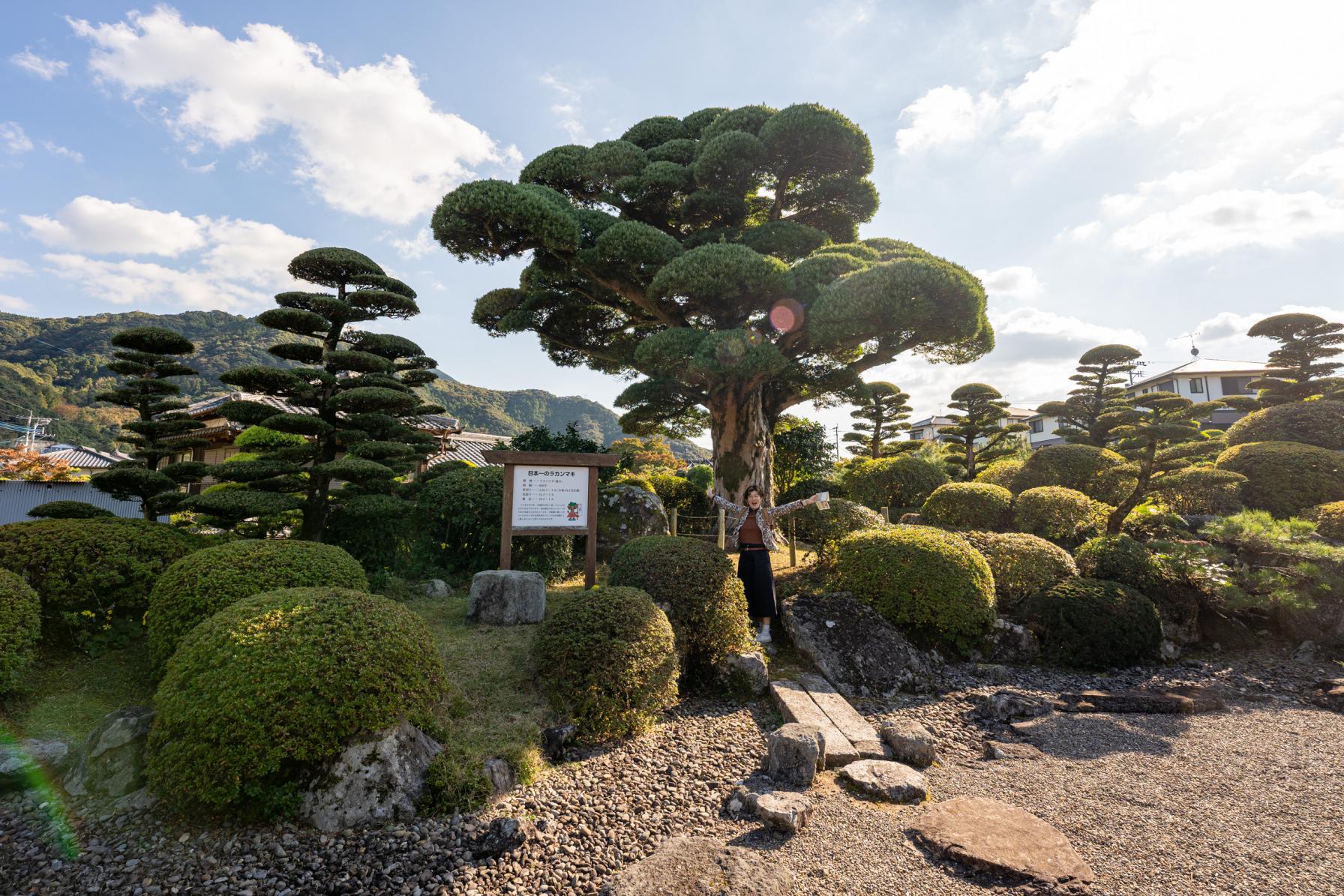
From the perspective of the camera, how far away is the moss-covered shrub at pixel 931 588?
571 cm

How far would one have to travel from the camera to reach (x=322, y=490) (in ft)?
23.6

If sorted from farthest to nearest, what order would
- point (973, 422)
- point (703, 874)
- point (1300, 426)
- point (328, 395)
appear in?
point (973, 422)
point (1300, 426)
point (328, 395)
point (703, 874)

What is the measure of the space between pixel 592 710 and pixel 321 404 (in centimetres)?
595

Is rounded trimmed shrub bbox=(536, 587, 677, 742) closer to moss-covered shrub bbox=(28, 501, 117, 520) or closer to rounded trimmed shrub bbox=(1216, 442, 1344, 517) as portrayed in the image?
moss-covered shrub bbox=(28, 501, 117, 520)

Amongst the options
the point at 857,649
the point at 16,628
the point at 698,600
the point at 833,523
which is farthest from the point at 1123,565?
the point at 16,628

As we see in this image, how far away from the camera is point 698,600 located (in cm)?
495

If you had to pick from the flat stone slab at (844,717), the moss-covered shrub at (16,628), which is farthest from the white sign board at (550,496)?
the moss-covered shrub at (16,628)

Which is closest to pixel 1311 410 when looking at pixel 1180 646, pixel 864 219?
pixel 1180 646

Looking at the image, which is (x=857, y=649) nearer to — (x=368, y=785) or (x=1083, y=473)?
(x=368, y=785)

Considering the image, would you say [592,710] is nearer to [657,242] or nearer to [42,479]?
[657,242]

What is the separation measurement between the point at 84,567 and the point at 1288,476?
589 inches

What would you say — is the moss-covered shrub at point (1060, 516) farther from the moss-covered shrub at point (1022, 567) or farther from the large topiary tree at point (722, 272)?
the large topiary tree at point (722, 272)

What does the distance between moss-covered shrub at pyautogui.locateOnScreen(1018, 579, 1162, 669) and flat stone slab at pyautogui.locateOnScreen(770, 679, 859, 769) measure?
3031mm

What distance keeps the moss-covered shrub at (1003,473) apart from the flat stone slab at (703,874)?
10.4 metres
